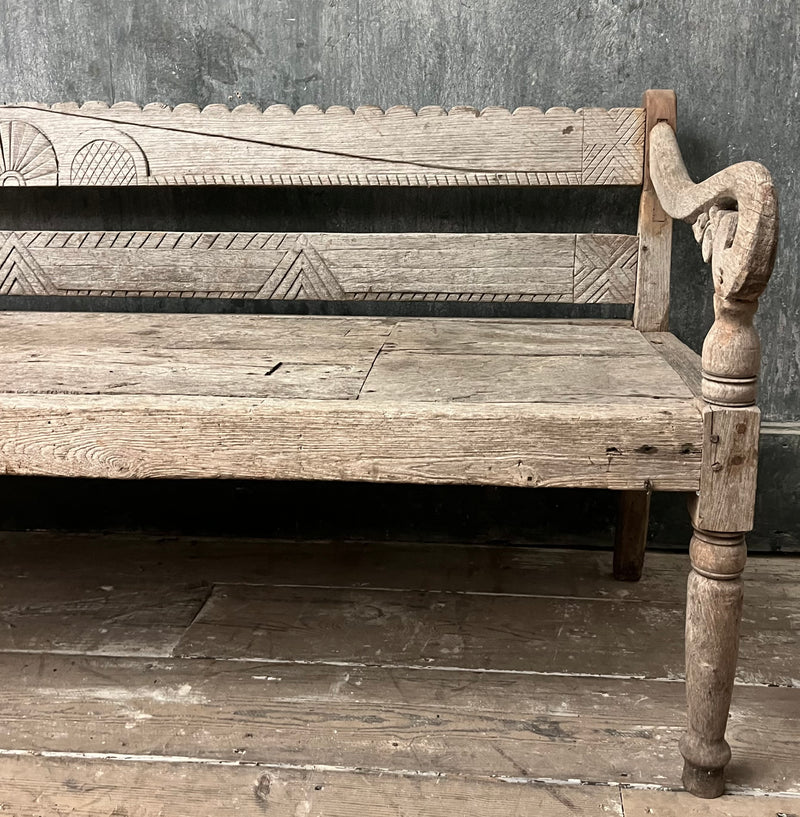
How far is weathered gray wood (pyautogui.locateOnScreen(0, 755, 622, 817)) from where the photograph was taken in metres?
0.93

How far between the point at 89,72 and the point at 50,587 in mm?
904

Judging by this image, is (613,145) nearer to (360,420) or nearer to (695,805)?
(360,420)

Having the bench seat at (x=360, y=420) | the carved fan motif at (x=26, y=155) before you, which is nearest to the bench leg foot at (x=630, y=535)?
the bench seat at (x=360, y=420)

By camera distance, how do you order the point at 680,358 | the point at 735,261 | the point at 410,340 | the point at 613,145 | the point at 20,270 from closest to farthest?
1. the point at 735,261
2. the point at 680,358
3. the point at 410,340
4. the point at 613,145
5. the point at 20,270

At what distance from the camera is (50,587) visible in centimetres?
146

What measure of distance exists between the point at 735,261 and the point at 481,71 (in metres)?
0.79

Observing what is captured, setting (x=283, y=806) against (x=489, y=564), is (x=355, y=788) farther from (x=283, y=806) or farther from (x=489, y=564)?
(x=489, y=564)

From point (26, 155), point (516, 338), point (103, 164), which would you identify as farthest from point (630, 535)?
point (26, 155)

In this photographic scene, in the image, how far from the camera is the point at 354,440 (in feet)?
2.98

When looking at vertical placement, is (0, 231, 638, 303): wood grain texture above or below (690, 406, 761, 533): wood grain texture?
above

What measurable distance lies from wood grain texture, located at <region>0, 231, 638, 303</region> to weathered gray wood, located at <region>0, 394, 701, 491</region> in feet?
1.66

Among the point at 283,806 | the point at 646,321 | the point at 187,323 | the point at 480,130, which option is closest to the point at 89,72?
the point at 187,323

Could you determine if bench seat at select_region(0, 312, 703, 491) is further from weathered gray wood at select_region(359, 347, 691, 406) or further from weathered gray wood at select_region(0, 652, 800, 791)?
weathered gray wood at select_region(0, 652, 800, 791)

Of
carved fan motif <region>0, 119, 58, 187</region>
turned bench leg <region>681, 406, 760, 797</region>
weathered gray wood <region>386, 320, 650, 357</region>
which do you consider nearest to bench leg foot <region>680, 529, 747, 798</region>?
turned bench leg <region>681, 406, 760, 797</region>
